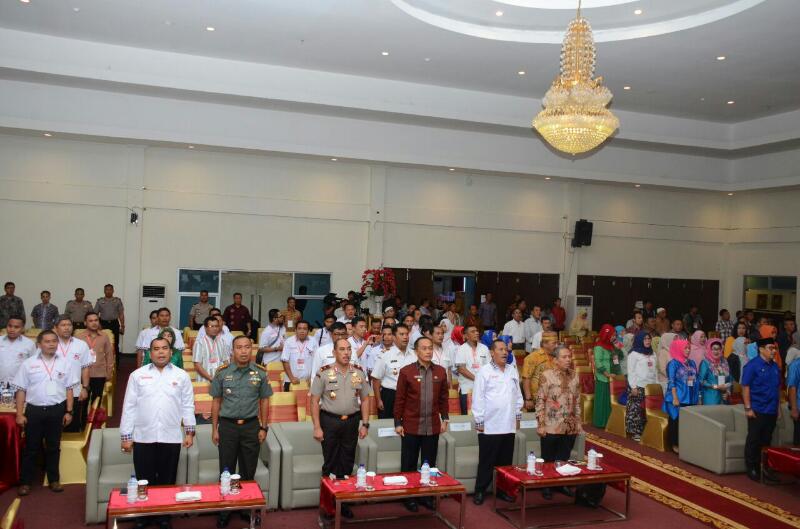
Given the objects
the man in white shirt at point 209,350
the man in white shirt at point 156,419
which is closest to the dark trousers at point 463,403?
the man in white shirt at point 209,350

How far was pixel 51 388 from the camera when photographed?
6832mm

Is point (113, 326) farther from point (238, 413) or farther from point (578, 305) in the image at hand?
point (578, 305)

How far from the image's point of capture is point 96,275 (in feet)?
50.1

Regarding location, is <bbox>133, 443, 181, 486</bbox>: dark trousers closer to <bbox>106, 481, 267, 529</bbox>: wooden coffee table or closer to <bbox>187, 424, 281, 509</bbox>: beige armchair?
<bbox>106, 481, 267, 529</bbox>: wooden coffee table

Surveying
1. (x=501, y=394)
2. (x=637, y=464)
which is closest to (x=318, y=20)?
(x=501, y=394)

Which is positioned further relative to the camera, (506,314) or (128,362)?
(506,314)

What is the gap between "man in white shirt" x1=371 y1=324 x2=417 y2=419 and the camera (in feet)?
26.0

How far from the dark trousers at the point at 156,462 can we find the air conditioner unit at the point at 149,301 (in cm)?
1003

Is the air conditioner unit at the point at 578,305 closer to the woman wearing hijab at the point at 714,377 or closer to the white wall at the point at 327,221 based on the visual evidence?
the white wall at the point at 327,221

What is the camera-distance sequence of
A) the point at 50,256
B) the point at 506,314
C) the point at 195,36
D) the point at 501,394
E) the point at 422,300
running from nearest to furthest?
the point at 501,394
the point at 195,36
the point at 50,256
the point at 422,300
the point at 506,314

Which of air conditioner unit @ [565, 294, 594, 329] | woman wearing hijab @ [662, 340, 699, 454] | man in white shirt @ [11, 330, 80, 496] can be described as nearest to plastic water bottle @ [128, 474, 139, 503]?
man in white shirt @ [11, 330, 80, 496]

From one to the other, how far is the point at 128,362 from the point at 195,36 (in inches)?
281

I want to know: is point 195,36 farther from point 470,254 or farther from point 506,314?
point 506,314

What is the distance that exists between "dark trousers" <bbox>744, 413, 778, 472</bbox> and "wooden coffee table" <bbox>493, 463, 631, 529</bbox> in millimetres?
2263
